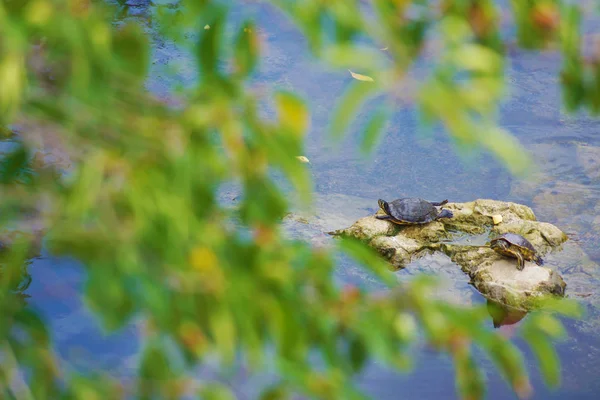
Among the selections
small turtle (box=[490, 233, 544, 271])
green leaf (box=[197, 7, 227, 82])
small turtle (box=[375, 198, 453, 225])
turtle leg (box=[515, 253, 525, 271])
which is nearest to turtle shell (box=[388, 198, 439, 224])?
small turtle (box=[375, 198, 453, 225])

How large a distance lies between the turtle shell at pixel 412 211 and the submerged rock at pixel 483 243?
8cm

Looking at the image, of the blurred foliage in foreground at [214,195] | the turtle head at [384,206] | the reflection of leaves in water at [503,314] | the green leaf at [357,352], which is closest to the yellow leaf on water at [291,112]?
the blurred foliage in foreground at [214,195]

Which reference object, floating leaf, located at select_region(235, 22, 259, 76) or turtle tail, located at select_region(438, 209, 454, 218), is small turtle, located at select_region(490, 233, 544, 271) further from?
floating leaf, located at select_region(235, 22, 259, 76)

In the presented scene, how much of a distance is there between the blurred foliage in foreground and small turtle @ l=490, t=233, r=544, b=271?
3.68 metres

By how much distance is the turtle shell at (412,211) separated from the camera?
5.15m

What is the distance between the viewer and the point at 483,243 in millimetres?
5180

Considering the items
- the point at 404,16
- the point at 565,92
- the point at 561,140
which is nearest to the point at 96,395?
the point at 404,16

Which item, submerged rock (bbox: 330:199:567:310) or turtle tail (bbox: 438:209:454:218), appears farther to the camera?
turtle tail (bbox: 438:209:454:218)

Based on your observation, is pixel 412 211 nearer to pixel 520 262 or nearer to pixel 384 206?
pixel 384 206

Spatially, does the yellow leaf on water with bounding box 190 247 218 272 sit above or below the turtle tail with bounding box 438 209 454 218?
above

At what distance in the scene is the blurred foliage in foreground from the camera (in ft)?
3.16

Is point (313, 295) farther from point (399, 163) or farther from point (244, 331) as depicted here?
point (399, 163)

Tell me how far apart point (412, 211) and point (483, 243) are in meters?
0.51

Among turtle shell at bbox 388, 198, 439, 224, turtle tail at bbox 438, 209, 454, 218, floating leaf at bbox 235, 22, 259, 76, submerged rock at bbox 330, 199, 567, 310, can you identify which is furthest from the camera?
turtle tail at bbox 438, 209, 454, 218
